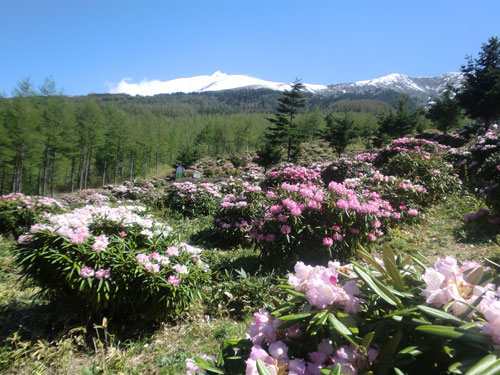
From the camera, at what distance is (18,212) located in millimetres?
6113

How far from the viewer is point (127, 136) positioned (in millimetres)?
37875

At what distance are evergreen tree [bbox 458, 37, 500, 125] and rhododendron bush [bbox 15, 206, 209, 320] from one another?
24.6 m

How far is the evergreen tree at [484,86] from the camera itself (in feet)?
60.6

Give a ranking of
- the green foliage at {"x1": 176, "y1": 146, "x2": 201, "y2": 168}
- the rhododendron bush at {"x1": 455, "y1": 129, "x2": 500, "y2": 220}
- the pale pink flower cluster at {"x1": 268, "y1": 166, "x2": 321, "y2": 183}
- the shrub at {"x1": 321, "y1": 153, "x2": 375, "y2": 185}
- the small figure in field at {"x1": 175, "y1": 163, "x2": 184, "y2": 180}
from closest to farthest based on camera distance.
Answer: the rhododendron bush at {"x1": 455, "y1": 129, "x2": 500, "y2": 220}
the pale pink flower cluster at {"x1": 268, "y1": 166, "x2": 321, "y2": 183}
the shrub at {"x1": 321, "y1": 153, "x2": 375, "y2": 185}
the small figure in field at {"x1": 175, "y1": 163, "x2": 184, "y2": 180}
the green foliage at {"x1": 176, "y1": 146, "x2": 201, "y2": 168}

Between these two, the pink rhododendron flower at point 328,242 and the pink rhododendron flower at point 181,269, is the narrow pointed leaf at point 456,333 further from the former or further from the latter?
the pink rhododendron flower at point 328,242

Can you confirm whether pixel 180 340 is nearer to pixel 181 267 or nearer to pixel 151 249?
pixel 181 267

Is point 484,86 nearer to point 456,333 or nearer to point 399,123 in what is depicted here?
point 399,123

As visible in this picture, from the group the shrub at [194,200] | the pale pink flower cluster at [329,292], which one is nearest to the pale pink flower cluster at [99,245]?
the pale pink flower cluster at [329,292]

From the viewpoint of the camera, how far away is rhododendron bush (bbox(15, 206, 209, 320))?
8.19ft

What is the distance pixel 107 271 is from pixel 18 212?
18.2ft

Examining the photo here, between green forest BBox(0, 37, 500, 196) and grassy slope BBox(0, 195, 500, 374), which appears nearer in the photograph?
grassy slope BBox(0, 195, 500, 374)

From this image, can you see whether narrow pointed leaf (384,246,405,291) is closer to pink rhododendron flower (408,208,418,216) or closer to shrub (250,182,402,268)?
shrub (250,182,402,268)

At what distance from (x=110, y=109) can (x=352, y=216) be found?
44.8 meters

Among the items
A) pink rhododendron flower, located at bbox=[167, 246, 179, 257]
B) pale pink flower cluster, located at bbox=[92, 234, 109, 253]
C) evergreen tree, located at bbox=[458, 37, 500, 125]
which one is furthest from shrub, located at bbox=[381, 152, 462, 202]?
evergreen tree, located at bbox=[458, 37, 500, 125]
